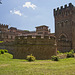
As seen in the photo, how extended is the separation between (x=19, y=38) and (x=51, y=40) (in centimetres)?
444

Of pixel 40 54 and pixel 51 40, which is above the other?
pixel 51 40

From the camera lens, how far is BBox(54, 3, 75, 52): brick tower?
1078 inches

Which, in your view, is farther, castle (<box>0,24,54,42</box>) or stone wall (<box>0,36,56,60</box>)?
castle (<box>0,24,54,42</box>)

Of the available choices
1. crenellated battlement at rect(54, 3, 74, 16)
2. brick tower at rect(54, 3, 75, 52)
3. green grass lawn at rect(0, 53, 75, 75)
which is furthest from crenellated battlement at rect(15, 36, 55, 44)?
crenellated battlement at rect(54, 3, 74, 16)

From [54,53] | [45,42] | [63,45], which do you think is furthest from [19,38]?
[63,45]

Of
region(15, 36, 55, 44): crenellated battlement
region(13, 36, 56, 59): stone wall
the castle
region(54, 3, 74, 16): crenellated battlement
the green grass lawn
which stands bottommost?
the green grass lawn

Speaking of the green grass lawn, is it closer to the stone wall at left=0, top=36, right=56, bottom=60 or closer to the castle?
the stone wall at left=0, top=36, right=56, bottom=60

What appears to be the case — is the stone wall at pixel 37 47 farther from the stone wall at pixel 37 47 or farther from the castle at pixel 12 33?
the castle at pixel 12 33

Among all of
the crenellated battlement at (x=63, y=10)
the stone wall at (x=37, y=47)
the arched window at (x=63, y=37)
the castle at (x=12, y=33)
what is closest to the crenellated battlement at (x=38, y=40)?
the stone wall at (x=37, y=47)

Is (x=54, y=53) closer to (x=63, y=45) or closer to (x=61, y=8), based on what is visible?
(x=63, y=45)

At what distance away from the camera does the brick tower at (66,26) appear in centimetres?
2737

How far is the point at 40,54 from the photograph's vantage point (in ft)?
45.0

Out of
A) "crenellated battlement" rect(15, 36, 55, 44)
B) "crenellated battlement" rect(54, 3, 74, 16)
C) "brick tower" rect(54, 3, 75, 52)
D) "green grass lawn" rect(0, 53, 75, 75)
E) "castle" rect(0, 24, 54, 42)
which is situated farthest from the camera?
"castle" rect(0, 24, 54, 42)

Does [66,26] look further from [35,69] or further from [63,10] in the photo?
[35,69]
